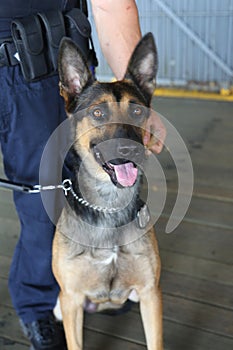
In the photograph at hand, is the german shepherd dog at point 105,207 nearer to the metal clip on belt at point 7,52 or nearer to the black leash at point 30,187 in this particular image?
the black leash at point 30,187

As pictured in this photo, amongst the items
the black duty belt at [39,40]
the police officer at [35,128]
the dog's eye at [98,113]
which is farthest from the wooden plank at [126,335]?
the black duty belt at [39,40]

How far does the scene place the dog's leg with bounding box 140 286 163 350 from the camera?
1.49m

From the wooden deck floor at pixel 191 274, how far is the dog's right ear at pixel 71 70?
95 cm

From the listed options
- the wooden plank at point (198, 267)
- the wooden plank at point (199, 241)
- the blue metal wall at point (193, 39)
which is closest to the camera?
the wooden plank at point (198, 267)

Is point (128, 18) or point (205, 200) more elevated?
point (128, 18)

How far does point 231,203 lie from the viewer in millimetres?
2623

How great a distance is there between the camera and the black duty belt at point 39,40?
1376mm

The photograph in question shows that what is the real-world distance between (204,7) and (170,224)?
9.99ft

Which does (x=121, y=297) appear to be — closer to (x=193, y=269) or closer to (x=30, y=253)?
(x=30, y=253)

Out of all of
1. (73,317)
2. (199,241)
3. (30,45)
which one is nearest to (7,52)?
(30,45)

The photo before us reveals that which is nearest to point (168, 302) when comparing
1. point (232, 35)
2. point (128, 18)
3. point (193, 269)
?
point (193, 269)

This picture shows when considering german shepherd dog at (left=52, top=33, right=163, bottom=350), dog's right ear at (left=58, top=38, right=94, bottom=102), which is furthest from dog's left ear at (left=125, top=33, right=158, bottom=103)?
dog's right ear at (left=58, top=38, right=94, bottom=102)

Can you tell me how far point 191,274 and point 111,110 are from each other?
3.33 feet

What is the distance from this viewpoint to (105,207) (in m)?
1.50
